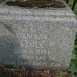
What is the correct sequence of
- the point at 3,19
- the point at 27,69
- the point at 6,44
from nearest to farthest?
the point at 3,19, the point at 6,44, the point at 27,69

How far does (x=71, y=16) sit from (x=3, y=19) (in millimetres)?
851

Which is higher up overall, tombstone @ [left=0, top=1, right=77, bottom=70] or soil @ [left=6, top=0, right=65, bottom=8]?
soil @ [left=6, top=0, right=65, bottom=8]

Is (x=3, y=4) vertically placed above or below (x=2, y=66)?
above

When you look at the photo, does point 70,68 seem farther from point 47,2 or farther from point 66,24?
point 47,2

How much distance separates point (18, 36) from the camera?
8.52 feet

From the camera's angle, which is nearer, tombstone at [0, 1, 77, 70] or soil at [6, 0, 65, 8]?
tombstone at [0, 1, 77, 70]

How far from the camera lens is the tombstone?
2.50 m

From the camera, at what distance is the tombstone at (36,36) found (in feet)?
8.20

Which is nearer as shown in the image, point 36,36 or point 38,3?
point 36,36

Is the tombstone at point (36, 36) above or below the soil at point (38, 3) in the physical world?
below

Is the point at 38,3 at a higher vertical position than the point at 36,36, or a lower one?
higher

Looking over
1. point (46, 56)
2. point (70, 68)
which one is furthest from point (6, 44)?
point (70, 68)

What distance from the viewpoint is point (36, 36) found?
8.52 feet

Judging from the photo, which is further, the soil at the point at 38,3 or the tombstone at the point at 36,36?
the soil at the point at 38,3
